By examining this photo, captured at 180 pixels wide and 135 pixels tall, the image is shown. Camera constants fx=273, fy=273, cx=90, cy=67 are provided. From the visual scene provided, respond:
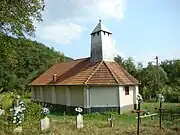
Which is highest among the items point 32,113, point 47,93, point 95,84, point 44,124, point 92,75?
point 92,75

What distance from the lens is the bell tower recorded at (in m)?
29.2

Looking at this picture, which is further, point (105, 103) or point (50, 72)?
point (50, 72)

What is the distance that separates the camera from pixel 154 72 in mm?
50031

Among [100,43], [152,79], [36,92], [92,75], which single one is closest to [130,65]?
[152,79]

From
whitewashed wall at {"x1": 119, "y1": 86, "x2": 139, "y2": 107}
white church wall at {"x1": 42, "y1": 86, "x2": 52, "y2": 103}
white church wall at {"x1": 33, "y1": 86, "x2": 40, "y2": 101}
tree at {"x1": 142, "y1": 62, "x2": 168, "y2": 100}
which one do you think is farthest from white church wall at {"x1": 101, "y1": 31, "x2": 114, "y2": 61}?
tree at {"x1": 142, "y1": 62, "x2": 168, "y2": 100}

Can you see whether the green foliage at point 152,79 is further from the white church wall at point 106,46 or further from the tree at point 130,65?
the white church wall at point 106,46

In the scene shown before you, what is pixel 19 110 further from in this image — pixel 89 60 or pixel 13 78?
pixel 13 78

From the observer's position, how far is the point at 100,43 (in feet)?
96.8

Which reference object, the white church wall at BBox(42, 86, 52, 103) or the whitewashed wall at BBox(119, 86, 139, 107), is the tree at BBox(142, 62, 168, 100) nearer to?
the whitewashed wall at BBox(119, 86, 139, 107)

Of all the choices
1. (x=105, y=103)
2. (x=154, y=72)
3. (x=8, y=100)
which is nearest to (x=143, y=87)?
(x=154, y=72)

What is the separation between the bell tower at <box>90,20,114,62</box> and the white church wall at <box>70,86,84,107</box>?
164 inches

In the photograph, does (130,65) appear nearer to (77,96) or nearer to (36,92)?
(36,92)

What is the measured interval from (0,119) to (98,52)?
51.1ft

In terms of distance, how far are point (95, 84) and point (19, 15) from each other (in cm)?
1106
